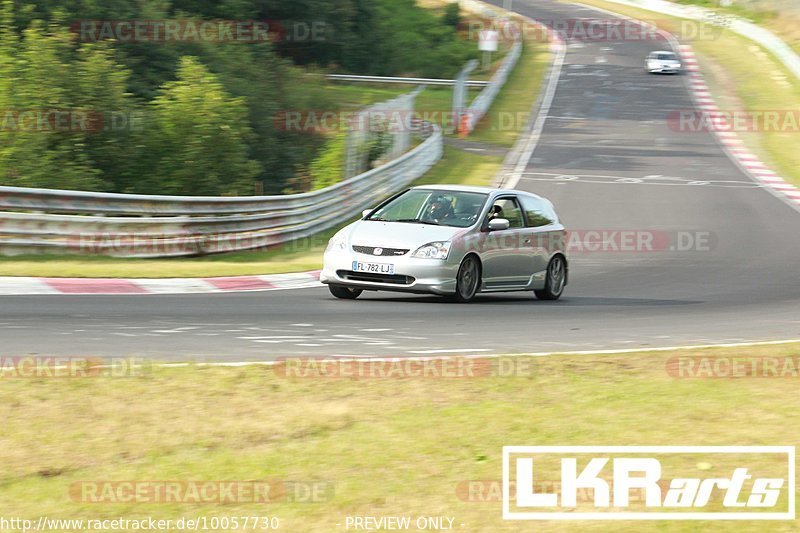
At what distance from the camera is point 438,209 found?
1398cm

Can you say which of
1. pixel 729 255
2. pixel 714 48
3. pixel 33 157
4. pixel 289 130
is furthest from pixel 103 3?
pixel 714 48

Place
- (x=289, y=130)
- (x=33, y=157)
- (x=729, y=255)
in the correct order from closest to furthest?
(x=33, y=157) < (x=729, y=255) < (x=289, y=130)

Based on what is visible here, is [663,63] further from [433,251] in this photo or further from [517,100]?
[433,251]

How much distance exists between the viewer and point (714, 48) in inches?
2429

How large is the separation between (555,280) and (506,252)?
4.61 ft

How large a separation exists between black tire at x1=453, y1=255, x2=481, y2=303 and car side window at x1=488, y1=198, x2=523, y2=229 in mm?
685

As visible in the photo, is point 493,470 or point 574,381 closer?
point 493,470

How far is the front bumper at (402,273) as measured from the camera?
13.0m

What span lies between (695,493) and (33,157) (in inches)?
582

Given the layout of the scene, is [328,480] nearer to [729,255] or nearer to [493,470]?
[493,470]

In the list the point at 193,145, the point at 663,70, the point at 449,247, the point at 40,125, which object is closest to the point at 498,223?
the point at 449,247

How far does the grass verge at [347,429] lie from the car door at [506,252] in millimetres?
5095

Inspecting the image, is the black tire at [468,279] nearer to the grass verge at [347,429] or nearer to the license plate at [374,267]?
the license plate at [374,267]

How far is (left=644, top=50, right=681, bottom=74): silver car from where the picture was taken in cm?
5519
